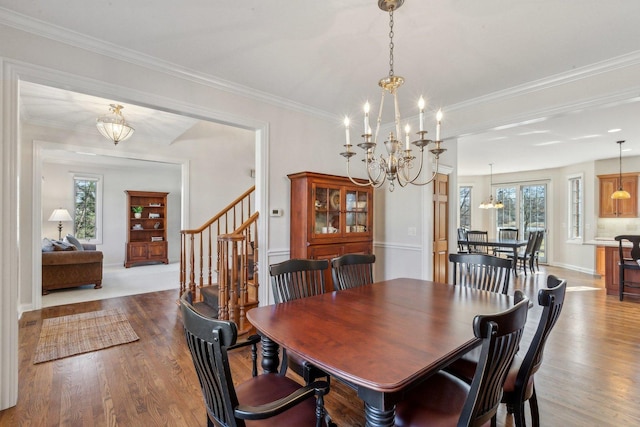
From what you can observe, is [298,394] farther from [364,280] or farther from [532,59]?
[532,59]

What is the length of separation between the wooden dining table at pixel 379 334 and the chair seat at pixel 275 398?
17 cm

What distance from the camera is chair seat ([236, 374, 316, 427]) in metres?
1.33

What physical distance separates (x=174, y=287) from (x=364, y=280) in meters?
4.38

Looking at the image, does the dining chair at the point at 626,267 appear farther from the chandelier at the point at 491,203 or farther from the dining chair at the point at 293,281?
the dining chair at the point at 293,281

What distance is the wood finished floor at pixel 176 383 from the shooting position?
2061 millimetres

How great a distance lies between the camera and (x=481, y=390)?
1174 mm

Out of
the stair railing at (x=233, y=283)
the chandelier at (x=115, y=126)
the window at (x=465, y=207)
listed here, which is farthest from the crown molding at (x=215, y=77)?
the window at (x=465, y=207)

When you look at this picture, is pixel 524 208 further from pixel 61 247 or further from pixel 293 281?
pixel 61 247

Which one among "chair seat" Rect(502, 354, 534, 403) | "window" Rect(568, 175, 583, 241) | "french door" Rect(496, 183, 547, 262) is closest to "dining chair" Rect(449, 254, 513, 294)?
"chair seat" Rect(502, 354, 534, 403)

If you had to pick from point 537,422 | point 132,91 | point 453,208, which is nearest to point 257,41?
point 132,91

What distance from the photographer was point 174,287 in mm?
5812

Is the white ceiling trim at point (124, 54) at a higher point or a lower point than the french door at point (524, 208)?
higher

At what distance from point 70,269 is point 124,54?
4.49 meters

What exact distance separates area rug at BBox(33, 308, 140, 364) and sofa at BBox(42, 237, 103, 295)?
5.35 feet
